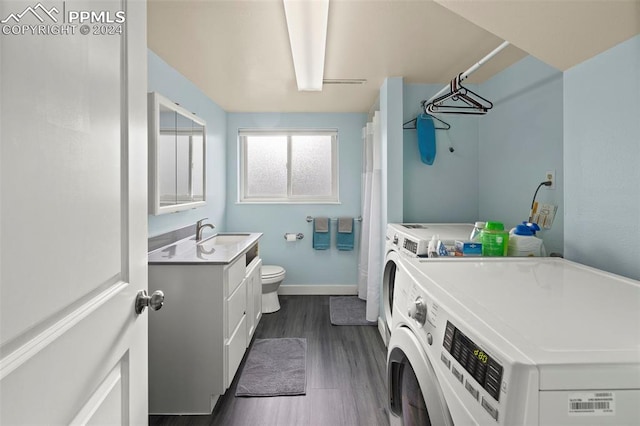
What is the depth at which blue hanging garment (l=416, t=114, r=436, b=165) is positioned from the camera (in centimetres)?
270

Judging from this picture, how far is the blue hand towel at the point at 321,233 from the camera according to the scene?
3.66m

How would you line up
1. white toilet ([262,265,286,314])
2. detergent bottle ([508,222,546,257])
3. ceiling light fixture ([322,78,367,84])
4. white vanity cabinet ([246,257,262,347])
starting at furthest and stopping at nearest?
white toilet ([262,265,286,314]) → ceiling light fixture ([322,78,367,84]) → white vanity cabinet ([246,257,262,347]) → detergent bottle ([508,222,546,257])

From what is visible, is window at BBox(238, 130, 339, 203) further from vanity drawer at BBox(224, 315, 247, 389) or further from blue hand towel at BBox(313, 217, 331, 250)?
vanity drawer at BBox(224, 315, 247, 389)

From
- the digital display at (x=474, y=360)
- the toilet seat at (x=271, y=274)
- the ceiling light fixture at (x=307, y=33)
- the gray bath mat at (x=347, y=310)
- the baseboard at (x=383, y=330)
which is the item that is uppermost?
the ceiling light fixture at (x=307, y=33)

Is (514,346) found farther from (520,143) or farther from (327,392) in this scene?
(520,143)

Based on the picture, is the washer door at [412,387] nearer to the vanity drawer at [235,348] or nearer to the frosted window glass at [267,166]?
the vanity drawer at [235,348]

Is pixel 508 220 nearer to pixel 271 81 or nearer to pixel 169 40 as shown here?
pixel 271 81

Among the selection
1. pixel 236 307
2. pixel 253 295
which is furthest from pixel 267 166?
pixel 236 307

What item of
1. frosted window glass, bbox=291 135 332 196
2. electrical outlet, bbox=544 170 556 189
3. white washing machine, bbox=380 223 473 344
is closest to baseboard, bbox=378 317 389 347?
white washing machine, bbox=380 223 473 344

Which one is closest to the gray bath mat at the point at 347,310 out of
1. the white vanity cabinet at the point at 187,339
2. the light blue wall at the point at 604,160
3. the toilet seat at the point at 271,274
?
the toilet seat at the point at 271,274

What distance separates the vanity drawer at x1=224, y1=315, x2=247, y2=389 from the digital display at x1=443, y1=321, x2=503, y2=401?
1470mm

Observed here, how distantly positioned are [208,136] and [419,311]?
2816 millimetres

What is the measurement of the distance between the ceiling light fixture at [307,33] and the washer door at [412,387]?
142 centimetres

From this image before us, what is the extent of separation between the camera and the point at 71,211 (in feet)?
1.94
